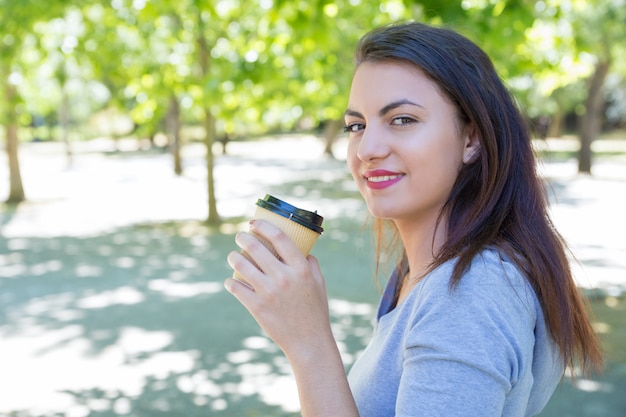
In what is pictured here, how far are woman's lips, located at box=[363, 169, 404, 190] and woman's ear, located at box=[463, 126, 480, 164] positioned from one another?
139 millimetres

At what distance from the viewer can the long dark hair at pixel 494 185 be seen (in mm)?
1221

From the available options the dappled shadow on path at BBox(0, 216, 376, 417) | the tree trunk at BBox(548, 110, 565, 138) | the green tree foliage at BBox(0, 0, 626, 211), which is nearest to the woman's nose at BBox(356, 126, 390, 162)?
the green tree foliage at BBox(0, 0, 626, 211)

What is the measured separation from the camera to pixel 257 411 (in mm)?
4477

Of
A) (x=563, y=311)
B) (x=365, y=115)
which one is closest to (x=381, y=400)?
(x=563, y=311)

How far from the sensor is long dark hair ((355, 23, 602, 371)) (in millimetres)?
1221

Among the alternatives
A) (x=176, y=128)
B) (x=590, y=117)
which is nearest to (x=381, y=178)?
(x=176, y=128)

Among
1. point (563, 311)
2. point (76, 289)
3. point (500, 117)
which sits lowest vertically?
point (76, 289)

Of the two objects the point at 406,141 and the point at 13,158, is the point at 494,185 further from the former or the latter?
the point at 13,158

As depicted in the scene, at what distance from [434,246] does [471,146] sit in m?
0.21

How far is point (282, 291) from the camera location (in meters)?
1.25

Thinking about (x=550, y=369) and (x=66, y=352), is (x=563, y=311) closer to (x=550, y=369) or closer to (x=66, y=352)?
(x=550, y=369)

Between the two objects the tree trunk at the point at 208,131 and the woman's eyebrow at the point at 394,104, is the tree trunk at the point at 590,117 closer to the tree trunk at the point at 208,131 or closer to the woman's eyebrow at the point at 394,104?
the tree trunk at the point at 208,131

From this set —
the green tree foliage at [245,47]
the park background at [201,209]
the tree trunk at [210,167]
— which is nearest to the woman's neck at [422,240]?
the park background at [201,209]

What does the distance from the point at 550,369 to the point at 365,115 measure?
0.58 meters
